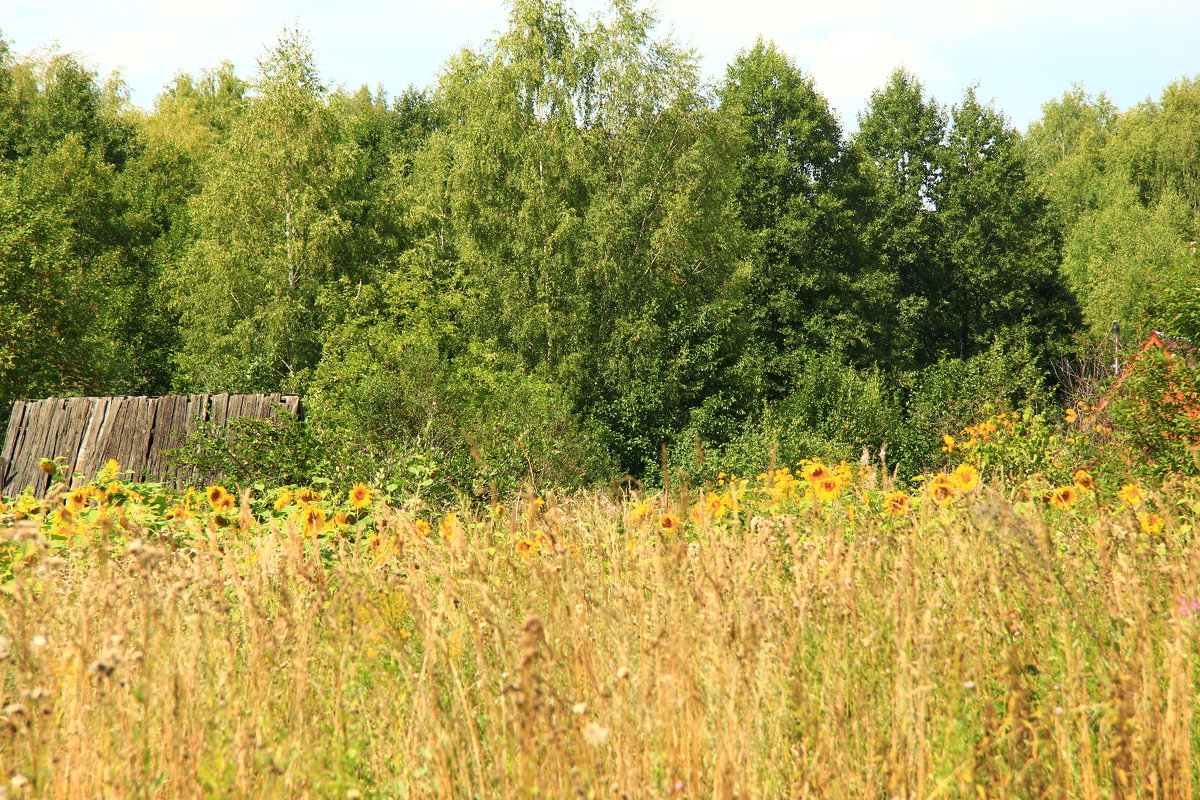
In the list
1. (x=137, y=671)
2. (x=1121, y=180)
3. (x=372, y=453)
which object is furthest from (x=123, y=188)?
(x=1121, y=180)

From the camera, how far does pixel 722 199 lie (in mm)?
18547

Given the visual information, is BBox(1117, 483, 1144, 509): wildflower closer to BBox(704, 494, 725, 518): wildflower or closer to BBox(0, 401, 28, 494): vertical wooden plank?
BBox(704, 494, 725, 518): wildflower

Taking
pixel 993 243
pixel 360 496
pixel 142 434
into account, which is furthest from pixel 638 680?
pixel 993 243

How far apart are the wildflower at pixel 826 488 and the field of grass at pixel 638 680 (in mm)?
1043

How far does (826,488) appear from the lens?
4051 millimetres

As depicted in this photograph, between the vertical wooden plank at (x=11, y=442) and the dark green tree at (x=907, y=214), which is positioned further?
the dark green tree at (x=907, y=214)

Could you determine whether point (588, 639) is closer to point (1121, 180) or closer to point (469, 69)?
point (469, 69)

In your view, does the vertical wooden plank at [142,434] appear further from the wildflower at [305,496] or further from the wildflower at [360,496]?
the wildflower at [360,496]

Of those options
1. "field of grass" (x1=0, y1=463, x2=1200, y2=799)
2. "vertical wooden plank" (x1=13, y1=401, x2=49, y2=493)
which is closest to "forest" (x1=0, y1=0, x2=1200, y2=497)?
"vertical wooden plank" (x1=13, y1=401, x2=49, y2=493)

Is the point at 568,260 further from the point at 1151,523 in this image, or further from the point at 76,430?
the point at 1151,523

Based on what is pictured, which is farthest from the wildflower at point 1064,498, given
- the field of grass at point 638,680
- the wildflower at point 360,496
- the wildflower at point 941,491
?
the wildflower at point 360,496

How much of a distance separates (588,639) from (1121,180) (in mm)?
33884

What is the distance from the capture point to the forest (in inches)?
547

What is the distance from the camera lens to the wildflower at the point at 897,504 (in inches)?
140
